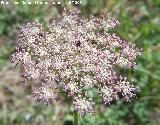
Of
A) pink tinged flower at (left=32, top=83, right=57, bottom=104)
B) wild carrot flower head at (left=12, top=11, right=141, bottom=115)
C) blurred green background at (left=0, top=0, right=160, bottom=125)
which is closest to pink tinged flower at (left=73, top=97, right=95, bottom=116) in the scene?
wild carrot flower head at (left=12, top=11, right=141, bottom=115)

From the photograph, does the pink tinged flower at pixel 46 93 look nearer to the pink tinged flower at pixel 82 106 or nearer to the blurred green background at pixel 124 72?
the pink tinged flower at pixel 82 106

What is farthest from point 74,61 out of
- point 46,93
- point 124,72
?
point 124,72

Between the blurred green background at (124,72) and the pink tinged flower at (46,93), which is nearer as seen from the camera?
the pink tinged flower at (46,93)

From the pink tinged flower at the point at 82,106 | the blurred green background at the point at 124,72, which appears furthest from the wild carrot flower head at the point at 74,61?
the blurred green background at the point at 124,72

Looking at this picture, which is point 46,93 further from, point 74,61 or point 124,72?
point 124,72

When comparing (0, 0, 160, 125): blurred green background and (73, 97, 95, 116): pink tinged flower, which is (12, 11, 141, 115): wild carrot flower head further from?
(0, 0, 160, 125): blurred green background
